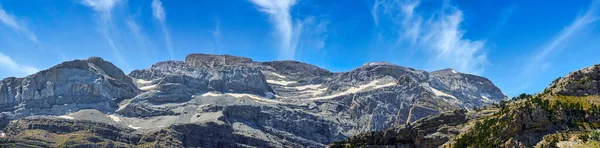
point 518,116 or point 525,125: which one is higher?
point 518,116

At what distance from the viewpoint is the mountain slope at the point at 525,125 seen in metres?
101

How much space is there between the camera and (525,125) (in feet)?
341

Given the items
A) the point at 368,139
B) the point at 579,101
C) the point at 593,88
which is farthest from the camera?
the point at 368,139

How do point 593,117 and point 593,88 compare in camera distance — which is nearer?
point 593,117

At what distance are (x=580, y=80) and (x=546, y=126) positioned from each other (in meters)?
26.6

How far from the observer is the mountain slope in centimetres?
10106

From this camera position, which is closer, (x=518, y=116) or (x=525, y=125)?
(x=525, y=125)

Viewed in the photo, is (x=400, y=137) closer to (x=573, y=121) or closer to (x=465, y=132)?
(x=465, y=132)

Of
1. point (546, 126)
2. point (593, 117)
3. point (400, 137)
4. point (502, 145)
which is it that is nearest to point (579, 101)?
point (593, 117)

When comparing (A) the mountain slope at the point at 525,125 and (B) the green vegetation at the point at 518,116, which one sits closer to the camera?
(A) the mountain slope at the point at 525,125

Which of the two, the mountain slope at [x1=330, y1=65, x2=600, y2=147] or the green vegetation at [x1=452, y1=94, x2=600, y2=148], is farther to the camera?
the green vegetation at [x1=452, y1=94, x2=600, y2=148]

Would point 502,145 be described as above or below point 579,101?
below

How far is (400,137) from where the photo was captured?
125 m

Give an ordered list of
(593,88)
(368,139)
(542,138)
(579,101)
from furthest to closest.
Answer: (368,139)
(593,88)
(579,101)
(542,138)
